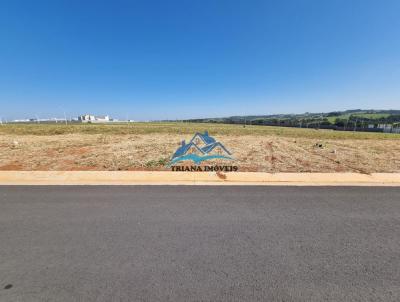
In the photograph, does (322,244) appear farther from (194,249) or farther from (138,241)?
(138,241)

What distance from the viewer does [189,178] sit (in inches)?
256

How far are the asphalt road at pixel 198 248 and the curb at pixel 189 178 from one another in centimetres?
123

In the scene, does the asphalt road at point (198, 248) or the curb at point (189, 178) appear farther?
the curb at point (189, 178)

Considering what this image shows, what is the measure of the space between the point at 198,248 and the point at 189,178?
12.1 ft

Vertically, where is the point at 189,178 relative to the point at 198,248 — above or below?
above

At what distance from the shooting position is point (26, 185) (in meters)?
5.68

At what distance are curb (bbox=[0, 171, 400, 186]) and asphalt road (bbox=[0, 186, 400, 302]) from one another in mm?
1235

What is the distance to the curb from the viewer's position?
6.04m

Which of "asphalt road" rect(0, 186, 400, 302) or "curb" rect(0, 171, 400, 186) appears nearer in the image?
"asphalt road" rect(0, 186, 400, 302)

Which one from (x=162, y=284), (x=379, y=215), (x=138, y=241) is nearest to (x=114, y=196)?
(x=138, y=241)

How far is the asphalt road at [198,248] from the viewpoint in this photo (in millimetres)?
2156

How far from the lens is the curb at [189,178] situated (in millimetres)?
6043

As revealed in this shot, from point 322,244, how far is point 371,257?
58 cm

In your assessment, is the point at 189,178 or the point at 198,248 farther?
the point at 189,178
